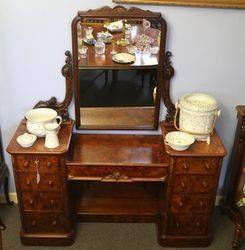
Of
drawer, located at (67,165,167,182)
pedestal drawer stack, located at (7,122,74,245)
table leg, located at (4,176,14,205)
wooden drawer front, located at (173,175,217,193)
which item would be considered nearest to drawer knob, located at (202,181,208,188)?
wooden drawer front, located at (173,175,217,193)

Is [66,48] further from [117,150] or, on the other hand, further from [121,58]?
[117,150]

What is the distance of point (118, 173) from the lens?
224cm

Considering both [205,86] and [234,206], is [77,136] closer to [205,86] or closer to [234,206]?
[205,86]

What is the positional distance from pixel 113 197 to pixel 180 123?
799 mm

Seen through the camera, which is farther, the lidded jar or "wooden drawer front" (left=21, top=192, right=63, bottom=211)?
"wooden drawer front" (left=21, top=192, right=63, bottom=211)

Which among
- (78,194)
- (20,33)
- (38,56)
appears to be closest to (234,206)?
(78,194)

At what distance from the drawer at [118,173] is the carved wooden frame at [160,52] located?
357 mm

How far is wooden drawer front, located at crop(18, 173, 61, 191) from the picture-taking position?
2234 millimetres

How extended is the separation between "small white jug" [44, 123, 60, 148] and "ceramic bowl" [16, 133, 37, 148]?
84 mm

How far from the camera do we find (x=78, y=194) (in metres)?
2.74

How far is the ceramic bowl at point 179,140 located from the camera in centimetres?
215

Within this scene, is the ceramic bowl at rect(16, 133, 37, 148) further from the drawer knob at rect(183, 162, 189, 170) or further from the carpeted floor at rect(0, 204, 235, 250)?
the drawer knob at rect(183, 162, 189, 170)

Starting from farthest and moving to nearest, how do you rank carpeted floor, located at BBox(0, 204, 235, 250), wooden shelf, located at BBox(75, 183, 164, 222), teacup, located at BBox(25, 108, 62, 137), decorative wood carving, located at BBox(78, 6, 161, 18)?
wooden shelf, located at BBox(75, 183, 164, 222) < carpeted floor, located at BBox(0, 204, 235, 250) < teacup, located at BBox(25, 108, 62, 137) < decorative wood carving, located at BBox(78, 6, 161, 18)

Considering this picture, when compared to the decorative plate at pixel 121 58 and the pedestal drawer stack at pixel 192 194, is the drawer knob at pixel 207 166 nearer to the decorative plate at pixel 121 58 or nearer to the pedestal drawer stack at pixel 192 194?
the pedestal drawer stack at pixel 192 194
